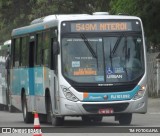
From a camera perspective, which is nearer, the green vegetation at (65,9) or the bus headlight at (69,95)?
the bus headlight at (69,95)

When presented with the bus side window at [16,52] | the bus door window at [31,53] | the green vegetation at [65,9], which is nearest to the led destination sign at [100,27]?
the bus door window at [31,53]

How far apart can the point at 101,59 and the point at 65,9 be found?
24.5 m

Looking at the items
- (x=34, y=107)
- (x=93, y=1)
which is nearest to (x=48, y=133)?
(x=34, y=107)

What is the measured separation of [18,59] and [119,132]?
8.43m

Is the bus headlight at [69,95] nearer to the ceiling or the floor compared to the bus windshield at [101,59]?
nearer to the floor

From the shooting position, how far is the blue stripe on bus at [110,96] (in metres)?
20.3

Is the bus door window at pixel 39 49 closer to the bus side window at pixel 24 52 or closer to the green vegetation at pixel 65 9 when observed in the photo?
the bus side window at pixel 24 52

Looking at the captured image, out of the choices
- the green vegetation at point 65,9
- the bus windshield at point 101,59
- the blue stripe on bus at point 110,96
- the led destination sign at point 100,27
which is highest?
the green vegetation at point 65,9

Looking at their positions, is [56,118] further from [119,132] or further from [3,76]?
[3,76]

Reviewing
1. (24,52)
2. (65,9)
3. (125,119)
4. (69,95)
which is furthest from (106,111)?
(65,9)

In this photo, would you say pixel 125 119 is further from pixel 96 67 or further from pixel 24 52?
pixel 24 52

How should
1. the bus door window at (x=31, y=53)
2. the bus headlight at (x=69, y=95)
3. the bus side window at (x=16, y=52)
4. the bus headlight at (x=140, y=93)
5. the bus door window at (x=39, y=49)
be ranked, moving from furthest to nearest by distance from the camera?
the bus side window at (x=16, y=52) < the bus door window at (x=31, y=53) < the bus door window at (x=39, y=49) < the bus headlight at (x=140, y=93) < the bus headlight at (x=69, y=95)

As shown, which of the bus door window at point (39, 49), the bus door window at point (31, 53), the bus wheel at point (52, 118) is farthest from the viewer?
the bus door window at point (31, 53)

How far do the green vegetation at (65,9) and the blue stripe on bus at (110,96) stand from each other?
12.5m
